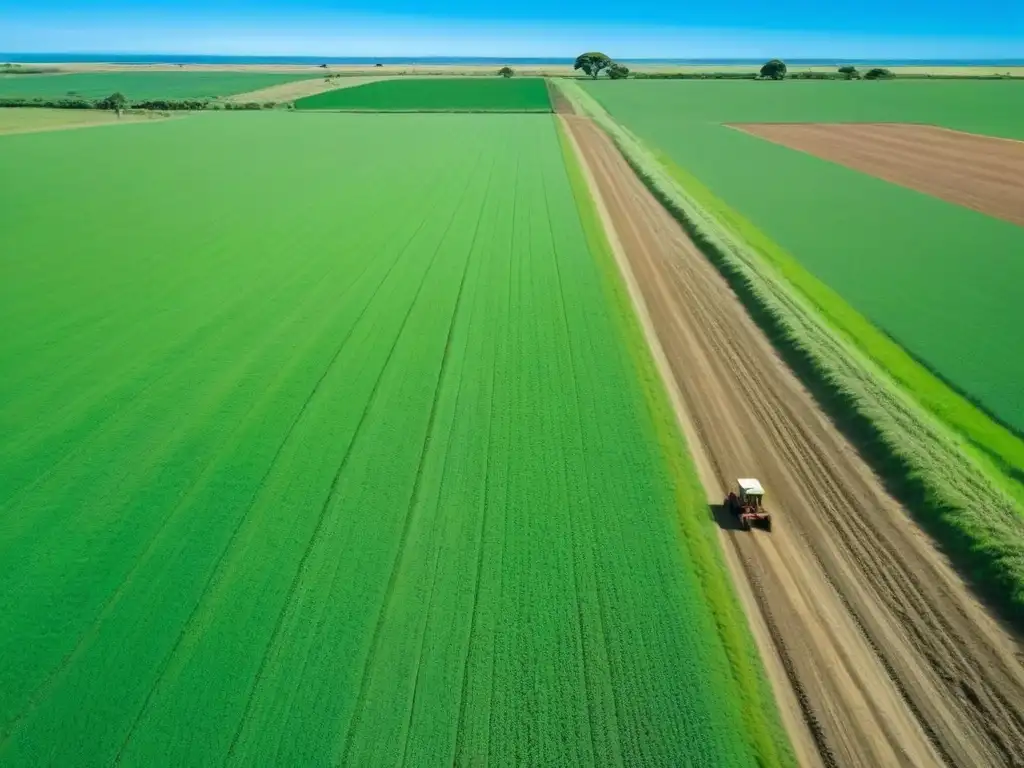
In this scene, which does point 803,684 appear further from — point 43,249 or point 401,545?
point 43,249

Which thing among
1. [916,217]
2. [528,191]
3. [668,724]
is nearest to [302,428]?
[668,724]

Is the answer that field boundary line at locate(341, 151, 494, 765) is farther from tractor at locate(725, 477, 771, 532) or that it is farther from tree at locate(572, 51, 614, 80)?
tree at locate(572, 51, 614, 80)

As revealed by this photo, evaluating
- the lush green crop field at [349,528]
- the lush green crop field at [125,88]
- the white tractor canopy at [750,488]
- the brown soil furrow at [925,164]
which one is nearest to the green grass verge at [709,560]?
the lush green crop field at [349,528]

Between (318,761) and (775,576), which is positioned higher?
(318,761)

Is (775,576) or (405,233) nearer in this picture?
(775,576)

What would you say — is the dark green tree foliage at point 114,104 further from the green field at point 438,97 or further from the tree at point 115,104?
the green field at point 438,97

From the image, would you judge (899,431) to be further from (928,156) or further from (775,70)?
(775,70)

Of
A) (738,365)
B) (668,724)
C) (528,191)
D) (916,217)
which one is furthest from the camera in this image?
(528,191)

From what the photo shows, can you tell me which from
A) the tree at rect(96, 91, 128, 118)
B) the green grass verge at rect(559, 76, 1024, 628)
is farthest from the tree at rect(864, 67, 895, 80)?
the green grass verge at rect(559, 76, 1024, 628)
